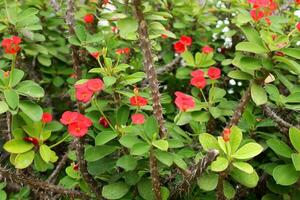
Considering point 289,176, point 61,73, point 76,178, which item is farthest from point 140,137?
point 61,73

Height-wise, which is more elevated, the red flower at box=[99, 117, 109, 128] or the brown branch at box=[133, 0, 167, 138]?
the brown branch at box=[133, 0, 167, 138]

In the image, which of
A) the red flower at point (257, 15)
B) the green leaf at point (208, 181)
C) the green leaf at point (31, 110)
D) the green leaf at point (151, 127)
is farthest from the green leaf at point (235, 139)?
the green leaf at point (31, 110)

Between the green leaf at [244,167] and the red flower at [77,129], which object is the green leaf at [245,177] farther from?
the red flower at [77,129]

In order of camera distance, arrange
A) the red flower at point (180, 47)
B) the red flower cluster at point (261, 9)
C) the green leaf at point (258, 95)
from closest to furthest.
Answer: the green leaf at point (258, 95)
the red flower cluster at point (261, 9)
the red flower at point (180, 47)

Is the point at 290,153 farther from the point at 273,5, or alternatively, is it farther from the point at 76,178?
the point at 76,178

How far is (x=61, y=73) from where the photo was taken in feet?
7.62

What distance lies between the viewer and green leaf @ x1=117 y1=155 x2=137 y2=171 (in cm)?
137

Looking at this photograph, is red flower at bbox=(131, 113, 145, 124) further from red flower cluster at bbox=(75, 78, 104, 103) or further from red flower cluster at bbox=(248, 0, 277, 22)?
red flower cluster at bbox=(248, 0, 277, 22)

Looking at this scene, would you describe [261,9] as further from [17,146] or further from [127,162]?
[17,146]

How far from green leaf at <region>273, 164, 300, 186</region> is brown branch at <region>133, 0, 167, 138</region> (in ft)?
1.24

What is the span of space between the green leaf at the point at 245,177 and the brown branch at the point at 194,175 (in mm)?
106

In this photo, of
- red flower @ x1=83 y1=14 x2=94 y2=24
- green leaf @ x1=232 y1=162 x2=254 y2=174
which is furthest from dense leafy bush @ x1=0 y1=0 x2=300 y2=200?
red flower @ x1=83 y1=14 x2=94 y2=24

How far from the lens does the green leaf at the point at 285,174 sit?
55.4 inches

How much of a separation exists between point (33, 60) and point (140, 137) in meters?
1.01
